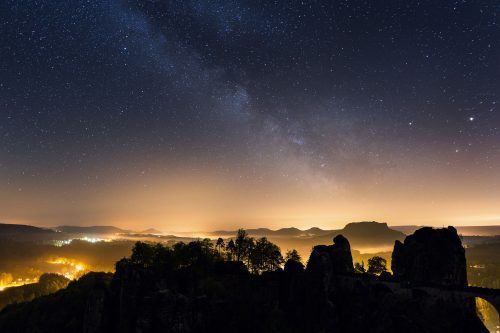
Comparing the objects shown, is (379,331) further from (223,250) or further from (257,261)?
(223,250)

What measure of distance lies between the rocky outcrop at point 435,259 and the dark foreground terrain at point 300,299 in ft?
0.51

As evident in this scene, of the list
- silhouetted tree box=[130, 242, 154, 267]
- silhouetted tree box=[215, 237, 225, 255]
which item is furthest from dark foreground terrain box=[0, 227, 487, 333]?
silhouetted tree box=[215, 237, 225, 255]

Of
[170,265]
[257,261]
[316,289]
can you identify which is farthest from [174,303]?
[257,261]

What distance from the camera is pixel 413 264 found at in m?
56.6

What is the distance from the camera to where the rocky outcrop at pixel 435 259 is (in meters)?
53.5

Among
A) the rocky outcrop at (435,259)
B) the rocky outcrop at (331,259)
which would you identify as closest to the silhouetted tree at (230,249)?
the rocky outcrop at (331,259)

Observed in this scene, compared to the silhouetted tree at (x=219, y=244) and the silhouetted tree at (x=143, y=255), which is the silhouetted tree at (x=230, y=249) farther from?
the silhouetted tree at (x=143, y=255)

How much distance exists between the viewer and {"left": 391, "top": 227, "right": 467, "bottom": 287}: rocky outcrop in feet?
176

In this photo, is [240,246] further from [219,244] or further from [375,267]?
[375,267]

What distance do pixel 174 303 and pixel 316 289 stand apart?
25.3m

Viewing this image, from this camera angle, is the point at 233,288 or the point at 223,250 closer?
the point at 233,288

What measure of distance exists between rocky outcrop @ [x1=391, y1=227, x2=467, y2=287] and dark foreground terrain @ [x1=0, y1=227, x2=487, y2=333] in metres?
0.16

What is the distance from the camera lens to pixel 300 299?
5962 cm

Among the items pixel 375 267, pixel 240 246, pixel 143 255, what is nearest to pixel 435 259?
pixel 375 267
